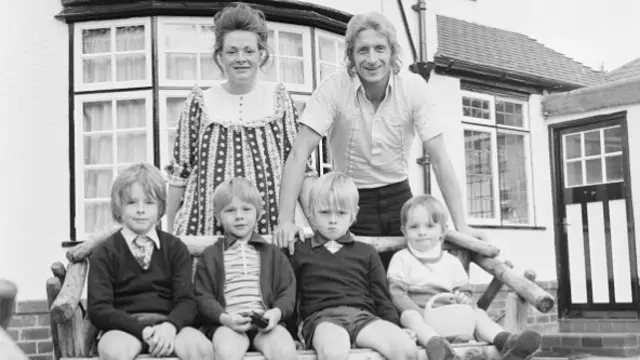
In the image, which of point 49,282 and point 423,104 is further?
point 423,104

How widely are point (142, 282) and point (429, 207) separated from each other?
3.99 ft

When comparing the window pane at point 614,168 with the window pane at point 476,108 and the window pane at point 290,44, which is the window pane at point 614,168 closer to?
the window pane at point 476,108

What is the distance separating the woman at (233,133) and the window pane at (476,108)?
704 cm

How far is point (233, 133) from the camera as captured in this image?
3.39 m

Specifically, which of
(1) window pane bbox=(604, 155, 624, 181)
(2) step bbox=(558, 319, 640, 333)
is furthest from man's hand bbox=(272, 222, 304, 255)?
(1) window pane bbox=(604, 155, 624, 181)

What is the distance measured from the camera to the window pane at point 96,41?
7.70m

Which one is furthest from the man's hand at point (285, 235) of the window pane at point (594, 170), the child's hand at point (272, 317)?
the window pane at point (594, 170)

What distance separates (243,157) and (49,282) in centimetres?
92

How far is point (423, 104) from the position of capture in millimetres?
3547

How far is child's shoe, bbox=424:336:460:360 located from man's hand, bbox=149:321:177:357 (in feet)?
2.87

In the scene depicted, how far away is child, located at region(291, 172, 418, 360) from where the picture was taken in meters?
3.11

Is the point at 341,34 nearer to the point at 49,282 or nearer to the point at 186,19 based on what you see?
the point at 186,19

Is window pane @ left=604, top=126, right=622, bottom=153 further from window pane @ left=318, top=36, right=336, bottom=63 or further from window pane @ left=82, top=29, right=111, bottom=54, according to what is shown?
window pane @ left=82, top=29, right=111, bottom=54

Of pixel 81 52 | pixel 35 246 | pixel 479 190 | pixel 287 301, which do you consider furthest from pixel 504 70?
pixel 287 301
